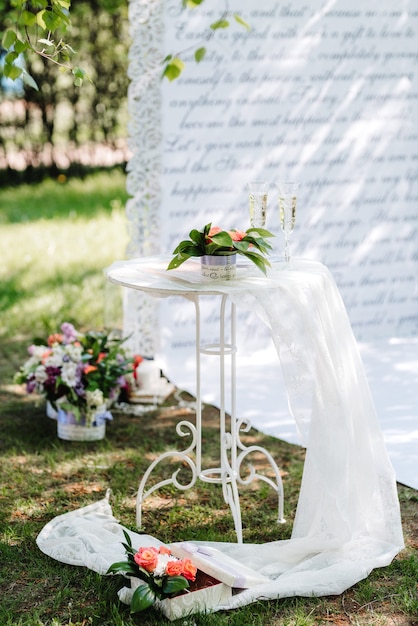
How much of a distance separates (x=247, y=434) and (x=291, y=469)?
0.46 meters

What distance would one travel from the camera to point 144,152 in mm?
5398

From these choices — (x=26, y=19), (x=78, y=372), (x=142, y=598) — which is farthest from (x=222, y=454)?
(x=26, y=19)

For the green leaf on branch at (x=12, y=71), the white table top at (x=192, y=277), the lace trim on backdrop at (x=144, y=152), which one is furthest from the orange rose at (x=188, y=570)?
the lace trim on backdrop at (x=144, y=152)

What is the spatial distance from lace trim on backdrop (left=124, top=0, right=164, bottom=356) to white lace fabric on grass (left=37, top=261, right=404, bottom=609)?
1.91m

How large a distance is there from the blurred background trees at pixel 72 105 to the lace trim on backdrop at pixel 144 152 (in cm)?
524

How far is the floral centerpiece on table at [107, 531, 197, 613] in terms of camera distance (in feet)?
9.95

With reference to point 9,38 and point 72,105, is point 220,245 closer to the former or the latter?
point 9,38

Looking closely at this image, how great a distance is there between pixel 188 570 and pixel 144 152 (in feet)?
9.30

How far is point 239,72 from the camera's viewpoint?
220 inches

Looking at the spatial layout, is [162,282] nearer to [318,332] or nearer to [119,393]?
[318,332]

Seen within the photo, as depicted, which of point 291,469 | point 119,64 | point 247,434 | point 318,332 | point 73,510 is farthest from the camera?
point 119,64

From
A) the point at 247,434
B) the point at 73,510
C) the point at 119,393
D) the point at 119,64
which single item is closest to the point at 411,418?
the point at 247,434

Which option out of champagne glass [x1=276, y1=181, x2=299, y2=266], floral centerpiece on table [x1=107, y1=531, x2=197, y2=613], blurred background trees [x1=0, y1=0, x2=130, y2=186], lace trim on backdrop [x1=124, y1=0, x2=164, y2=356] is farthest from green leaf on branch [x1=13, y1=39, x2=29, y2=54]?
blurred background trees [x1=0, y1=0, x2=130, y2=186]

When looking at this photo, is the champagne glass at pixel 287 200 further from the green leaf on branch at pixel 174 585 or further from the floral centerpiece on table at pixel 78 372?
the floral centerpiece on table at pixel 78 372
